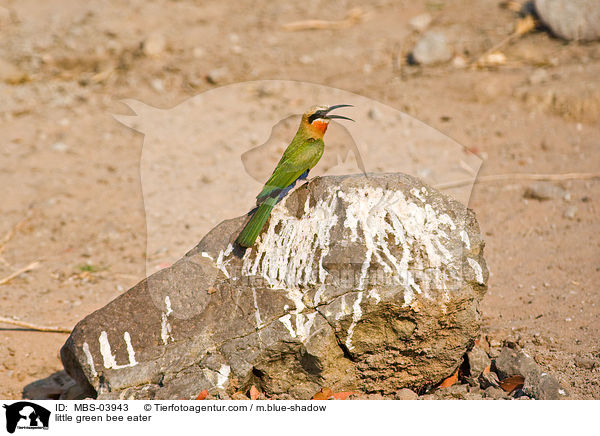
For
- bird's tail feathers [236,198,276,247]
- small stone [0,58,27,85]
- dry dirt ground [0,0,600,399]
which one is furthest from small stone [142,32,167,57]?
bird's tail feathers [236,198,276,247]

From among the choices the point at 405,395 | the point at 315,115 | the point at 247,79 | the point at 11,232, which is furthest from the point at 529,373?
the point at 247,79

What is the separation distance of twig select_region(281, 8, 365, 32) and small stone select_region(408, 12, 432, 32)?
0.94 meters

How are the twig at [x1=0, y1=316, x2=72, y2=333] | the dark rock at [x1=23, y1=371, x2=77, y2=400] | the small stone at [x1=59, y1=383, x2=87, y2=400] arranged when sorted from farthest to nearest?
the twig at [x1=0, y1=316, x2=72, y2=333] → the dark rock at [x1=23, y1=371, x2=77, y2=400] → the small stone at [x1=59, y1=383, x2=87, y2=400]

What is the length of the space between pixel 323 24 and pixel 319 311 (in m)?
7.22

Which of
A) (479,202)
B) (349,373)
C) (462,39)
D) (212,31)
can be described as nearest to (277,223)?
(349,373)

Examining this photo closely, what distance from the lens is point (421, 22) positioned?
9438 millimetres

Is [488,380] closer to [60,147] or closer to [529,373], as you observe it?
[529,373]

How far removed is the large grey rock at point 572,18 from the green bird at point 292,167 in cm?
573

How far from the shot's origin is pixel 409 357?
12.0ft

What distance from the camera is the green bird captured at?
3729mm

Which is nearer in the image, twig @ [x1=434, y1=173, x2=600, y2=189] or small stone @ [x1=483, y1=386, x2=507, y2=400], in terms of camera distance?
small stone @ [x1=483, y1=386, x2=507, y2=400]

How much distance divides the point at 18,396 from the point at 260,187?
2046mm

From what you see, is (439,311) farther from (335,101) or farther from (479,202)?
(335,101)

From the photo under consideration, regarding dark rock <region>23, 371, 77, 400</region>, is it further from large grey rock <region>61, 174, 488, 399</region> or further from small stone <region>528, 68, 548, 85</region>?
Result: small stone <region>528, 68, 548, 85</region>
